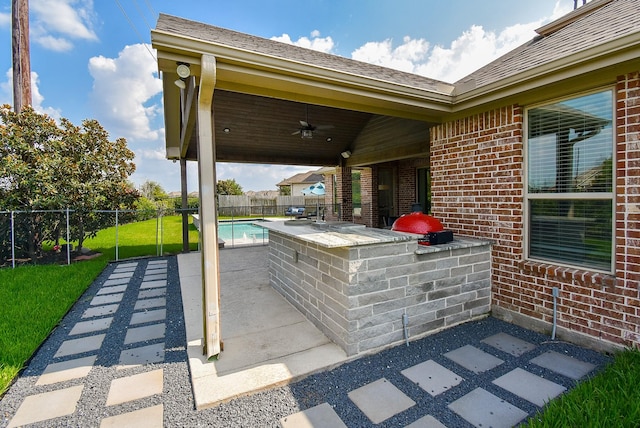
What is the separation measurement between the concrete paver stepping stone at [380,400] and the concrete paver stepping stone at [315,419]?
0.70 ft

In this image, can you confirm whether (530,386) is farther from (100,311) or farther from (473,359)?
(100,311)

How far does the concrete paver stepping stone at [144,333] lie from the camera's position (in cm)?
328

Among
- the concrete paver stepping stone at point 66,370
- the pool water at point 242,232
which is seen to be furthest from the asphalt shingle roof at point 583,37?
the pool water at point 242,232

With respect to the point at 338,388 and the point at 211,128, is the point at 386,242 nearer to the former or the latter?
the point at 338,388

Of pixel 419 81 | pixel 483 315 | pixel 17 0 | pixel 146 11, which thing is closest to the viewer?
pixel 483 315

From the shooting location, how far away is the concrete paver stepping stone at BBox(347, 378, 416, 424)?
2.06m

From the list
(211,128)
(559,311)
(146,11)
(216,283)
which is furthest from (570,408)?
(146,11)

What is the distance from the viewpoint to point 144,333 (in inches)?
135

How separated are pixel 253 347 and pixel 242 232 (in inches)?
353

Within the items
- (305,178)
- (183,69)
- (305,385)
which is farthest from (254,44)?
(305,178)

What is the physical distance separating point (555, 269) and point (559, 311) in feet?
1.39

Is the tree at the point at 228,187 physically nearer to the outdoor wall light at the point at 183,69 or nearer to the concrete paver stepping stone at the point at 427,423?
the outdoor wall light at the point at 183,69

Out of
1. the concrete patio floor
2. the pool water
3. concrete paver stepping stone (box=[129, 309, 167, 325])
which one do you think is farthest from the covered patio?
the pool water

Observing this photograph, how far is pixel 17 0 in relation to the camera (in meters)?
7.76
